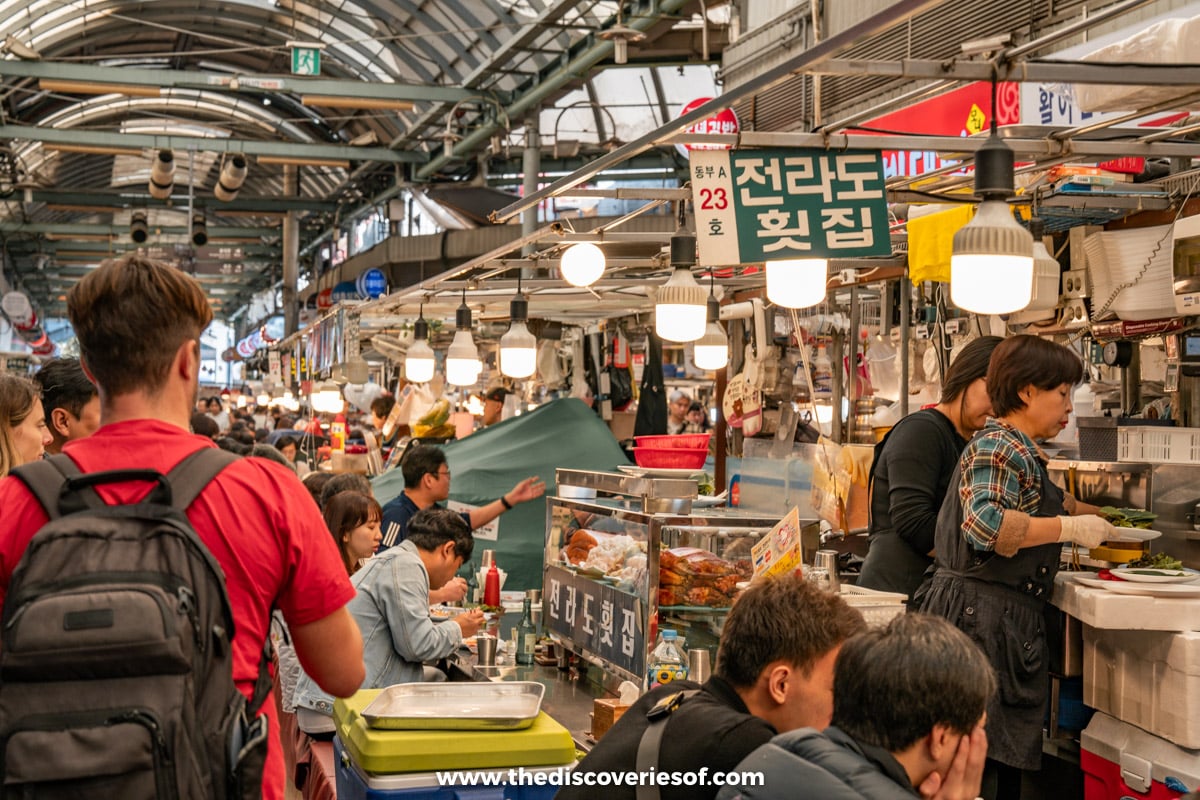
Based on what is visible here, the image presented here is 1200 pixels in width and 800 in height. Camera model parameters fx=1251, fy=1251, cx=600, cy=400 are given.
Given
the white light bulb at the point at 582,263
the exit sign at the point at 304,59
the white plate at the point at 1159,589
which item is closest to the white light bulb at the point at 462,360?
the white light bulb at the point at 582,263

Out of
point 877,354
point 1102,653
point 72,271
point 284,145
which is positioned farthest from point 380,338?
point 72,271

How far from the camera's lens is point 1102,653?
4.31 m

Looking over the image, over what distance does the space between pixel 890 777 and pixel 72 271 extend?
48.3 metres

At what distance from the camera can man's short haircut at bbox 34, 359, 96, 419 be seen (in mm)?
4480

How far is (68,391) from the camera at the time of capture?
14.8 feet

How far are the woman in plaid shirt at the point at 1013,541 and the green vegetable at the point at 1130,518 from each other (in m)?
0.64

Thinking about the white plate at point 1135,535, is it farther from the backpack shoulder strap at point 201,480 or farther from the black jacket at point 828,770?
the backpack shoulder strap at point 201,480

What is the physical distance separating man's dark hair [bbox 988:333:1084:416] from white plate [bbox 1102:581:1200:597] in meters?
0.66

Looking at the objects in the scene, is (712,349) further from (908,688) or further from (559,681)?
(908,688)

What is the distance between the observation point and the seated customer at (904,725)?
214 cm

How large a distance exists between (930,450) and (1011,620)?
2.62ft

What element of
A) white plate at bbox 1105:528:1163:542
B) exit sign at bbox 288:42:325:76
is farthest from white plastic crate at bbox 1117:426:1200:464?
exit sign at bbox 288:42:325:76

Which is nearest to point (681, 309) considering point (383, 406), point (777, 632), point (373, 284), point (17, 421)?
point (17, 421)

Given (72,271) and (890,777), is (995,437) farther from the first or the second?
(72,271)
